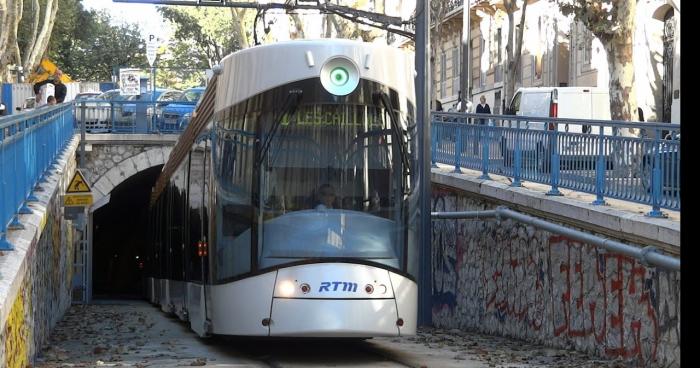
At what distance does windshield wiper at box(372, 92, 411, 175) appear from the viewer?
1155cm

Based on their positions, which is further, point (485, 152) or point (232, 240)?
point (485, 152)

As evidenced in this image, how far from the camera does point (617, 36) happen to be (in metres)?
21.4

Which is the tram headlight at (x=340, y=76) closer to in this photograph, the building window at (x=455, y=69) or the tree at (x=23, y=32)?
the tree at (x=23, y=32)

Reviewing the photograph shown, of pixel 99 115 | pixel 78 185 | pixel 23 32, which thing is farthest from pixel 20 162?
pixel 23 32

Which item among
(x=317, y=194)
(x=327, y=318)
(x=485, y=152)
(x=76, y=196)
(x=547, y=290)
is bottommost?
(x=547, y=290)

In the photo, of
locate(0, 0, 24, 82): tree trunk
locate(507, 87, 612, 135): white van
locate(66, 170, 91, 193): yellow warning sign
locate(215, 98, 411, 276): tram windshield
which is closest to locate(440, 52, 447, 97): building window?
locate(0, 0, 24, 82): tree trunk

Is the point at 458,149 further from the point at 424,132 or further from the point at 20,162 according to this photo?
the point at 20,162

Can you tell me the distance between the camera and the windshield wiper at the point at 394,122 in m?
11.5

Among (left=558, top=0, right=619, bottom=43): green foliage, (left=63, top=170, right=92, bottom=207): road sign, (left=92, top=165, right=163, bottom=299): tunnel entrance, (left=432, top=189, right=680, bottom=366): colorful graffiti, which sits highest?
(left=558, top=0, right=619, bottom=43): green foliage

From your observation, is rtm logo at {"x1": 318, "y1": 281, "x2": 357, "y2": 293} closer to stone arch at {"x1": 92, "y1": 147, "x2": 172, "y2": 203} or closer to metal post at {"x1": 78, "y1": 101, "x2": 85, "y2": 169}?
metal post at {"x1": 78, "y1": 101, "x2": 85, "y2": 169}

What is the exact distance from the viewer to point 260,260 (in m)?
11.2

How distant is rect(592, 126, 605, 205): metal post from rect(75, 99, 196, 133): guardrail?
24.0 metres

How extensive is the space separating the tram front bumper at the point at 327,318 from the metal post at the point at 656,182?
275cm

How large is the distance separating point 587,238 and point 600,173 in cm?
102
